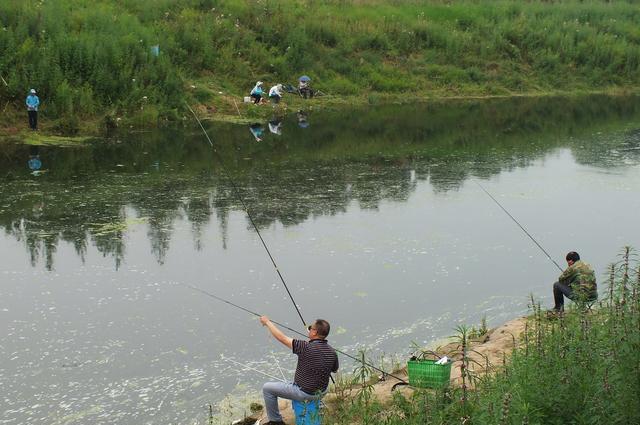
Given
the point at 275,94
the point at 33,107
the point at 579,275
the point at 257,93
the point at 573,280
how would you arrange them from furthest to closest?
the point at 275,94
the point at 257,93
the point at 33,107
the point at 573,280
the point at 579,275

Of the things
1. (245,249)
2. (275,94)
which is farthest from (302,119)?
(245,249)

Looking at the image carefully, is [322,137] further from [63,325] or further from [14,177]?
[63,325]

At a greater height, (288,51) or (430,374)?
(288,51)

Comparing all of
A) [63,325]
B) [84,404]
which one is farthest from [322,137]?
[84,404]

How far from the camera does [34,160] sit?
1764 centimetres

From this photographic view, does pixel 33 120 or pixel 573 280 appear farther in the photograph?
pixel 33 120

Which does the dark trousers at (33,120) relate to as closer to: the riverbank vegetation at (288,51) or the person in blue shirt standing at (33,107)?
the person in blue shirt standing at (33,107)

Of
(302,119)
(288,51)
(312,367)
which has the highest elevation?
(288,51)

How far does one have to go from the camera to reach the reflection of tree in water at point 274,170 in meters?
12.8

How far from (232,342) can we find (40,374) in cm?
186

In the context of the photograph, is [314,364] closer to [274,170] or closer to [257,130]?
[274,170]

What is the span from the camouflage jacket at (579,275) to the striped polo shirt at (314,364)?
335 cm

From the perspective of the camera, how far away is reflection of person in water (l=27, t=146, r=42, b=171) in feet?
55.2

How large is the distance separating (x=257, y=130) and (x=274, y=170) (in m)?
6.12
